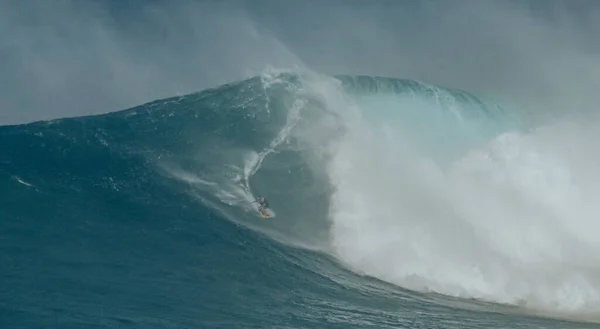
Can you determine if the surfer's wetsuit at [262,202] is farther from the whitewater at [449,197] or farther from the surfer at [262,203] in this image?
the whitewater at [449,197]

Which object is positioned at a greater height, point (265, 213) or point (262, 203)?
point (262, 203)

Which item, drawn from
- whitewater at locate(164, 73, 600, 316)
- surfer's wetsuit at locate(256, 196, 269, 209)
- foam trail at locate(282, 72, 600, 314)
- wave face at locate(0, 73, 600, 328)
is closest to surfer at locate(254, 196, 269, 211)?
surfer's wetsuit at locate(256, 196, 269, 209)

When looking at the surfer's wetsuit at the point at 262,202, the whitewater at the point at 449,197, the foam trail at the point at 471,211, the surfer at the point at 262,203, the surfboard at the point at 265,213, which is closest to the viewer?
the foam trail at the point at 471,211

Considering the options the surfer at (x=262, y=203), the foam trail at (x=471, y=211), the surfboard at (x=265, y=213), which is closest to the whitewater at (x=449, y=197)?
the foam trail at (x=471, y=211)

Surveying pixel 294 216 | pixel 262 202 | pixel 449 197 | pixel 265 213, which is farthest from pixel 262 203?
pixel 449 197

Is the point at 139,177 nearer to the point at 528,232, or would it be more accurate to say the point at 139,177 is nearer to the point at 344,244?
the point at 344,244

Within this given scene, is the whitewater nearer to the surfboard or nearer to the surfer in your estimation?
the surfer

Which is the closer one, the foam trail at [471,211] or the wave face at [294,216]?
the wave face at [294,216]

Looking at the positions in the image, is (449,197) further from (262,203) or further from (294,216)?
(262,203)

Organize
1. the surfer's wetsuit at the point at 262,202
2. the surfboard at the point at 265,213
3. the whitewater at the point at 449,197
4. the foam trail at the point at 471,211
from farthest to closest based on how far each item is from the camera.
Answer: the surfer's wetsuit at the point at 262,202 < the surfboard at the point at 265,213 < the whitewater at the point at 449,197 < the foam trail at the point at 471,211
